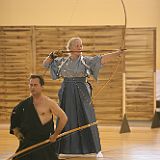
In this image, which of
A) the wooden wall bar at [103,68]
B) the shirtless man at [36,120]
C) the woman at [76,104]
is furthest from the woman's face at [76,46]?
the wooden wall bar at [103,68]

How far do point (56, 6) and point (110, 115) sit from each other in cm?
176

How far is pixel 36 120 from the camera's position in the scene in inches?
112

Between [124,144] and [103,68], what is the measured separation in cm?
166

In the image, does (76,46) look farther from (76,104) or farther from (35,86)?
(35,86)

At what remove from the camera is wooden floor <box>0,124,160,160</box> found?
14.0ft

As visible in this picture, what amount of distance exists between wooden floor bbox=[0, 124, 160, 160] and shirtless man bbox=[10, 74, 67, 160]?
1269 mm

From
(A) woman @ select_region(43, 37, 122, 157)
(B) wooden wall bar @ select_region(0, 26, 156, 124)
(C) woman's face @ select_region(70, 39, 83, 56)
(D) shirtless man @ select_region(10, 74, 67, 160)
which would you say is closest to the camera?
(D) shirtless man @ select_region(10, 74, 67, 160)

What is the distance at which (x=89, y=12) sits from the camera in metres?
6.43

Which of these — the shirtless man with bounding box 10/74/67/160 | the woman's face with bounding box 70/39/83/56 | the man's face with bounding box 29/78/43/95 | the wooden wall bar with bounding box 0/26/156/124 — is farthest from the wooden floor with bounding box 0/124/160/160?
the man's face with bounding box 29/78/43/95

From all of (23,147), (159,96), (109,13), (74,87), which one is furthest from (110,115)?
(23,147)

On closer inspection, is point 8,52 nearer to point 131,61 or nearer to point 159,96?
point 131,61

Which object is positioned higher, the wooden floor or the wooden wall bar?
the wooden wall bar

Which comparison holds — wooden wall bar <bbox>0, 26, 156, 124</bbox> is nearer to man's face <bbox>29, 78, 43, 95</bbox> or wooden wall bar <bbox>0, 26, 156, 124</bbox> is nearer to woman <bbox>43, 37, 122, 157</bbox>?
woman <bbox>43, 37, 122, 157</bbox>

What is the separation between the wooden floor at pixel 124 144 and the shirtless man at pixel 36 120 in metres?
1.27
